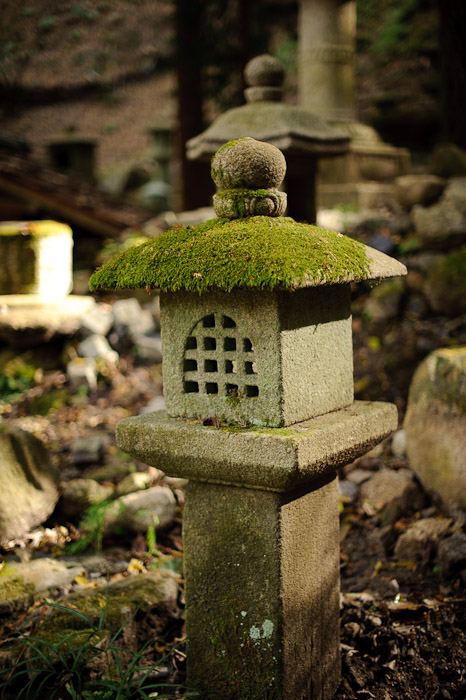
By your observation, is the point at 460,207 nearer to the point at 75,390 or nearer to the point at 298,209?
the point at 298,209

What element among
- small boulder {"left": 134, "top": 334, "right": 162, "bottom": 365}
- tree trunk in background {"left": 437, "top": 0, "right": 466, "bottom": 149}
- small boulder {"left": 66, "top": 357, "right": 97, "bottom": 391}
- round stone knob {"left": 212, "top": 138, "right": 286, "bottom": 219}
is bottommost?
small boulder {"left": 66, "top": 357, "right": 97, "bottom": 391}

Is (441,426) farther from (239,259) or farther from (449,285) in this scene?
(239,259)

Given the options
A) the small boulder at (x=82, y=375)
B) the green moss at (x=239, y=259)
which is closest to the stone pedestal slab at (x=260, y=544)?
the green moss at (x=239, y=259)

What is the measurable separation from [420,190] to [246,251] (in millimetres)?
4998

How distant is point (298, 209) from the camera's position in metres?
5.44

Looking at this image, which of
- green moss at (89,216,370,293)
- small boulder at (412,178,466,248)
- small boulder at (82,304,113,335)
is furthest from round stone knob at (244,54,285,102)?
small boulder at (82,304,113,335)

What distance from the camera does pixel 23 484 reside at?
413cm

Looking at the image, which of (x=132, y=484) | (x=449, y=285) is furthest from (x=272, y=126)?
(x=132, y=484)

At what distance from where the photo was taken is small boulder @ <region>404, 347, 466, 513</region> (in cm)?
388

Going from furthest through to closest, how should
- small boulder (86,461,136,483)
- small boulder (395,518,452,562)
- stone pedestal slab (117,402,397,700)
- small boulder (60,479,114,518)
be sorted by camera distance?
small boulder (86,461,136,483) → small boulder (60,479,114,518) → small boulder (395,518,452,562) → stone pedestal slab (117,402,397,700)

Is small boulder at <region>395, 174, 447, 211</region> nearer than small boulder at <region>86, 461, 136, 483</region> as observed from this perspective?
No

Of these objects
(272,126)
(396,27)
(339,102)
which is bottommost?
(272,126)

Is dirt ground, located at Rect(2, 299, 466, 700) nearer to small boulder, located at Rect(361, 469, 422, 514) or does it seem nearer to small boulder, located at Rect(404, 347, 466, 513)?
small boulder, located at Rect(361, 469, 422, 514)

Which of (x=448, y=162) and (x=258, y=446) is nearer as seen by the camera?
(x=258, y=446)
